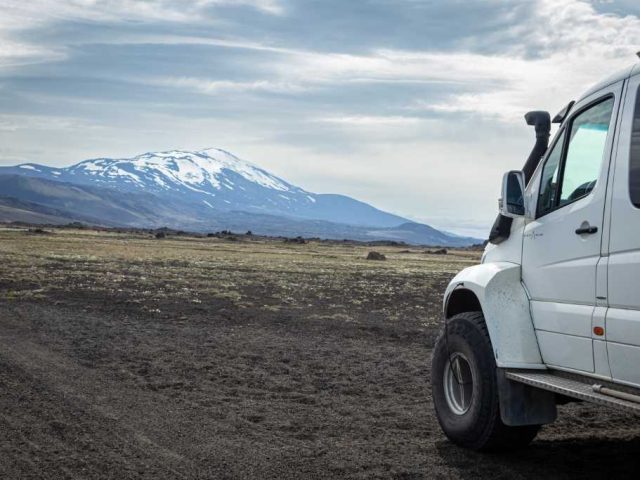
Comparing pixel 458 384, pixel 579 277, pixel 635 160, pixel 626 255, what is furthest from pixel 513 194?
pixel 458 384

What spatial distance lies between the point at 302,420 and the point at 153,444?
1.90 m

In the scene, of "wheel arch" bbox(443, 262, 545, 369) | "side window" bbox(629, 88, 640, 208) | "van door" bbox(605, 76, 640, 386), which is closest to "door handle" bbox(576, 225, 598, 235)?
"van door" bbox(605, 76, 640, 386)

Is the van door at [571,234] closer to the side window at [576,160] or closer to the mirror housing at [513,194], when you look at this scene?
the side window at [576,160]

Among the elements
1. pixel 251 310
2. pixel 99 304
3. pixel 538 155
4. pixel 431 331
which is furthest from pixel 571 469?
pixel 99 304

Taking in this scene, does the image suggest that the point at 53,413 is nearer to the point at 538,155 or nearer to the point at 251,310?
the point at 538,155

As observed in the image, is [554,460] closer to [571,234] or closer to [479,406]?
[479,406]

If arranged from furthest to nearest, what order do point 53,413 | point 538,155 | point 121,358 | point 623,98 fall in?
point 121,358, point 53,413, point 538,155, point 623,98

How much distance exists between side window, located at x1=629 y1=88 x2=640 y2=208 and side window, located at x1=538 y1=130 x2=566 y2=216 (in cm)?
99

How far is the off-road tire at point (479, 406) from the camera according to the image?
668 cm

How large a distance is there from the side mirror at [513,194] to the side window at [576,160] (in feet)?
0.56

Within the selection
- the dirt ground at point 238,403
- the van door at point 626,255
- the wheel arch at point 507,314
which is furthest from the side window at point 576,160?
the dirt ground at point 238,403

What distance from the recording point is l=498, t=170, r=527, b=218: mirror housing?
652 cm

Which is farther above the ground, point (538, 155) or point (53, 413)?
point (538, 155)

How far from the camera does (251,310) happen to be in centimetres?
2066
